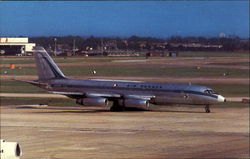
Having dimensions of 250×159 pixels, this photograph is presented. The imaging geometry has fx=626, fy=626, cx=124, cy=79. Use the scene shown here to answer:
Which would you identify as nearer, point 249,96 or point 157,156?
point 157,156

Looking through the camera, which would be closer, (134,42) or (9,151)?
(9,151)

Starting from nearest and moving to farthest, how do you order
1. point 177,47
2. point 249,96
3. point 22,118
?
1. point 22,118
2. point 249,96
3. point 177,47

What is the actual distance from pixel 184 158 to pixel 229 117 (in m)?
22.1

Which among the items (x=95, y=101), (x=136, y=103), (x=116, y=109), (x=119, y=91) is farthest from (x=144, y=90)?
(x=95, y=101)

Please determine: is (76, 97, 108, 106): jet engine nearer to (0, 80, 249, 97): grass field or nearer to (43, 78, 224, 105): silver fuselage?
(43, 78, 224, 105): silver fuselage

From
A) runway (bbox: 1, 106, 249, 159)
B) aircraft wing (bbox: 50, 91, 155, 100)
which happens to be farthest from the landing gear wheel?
aircraft wing (bbox: 50, 91, 155, 100)

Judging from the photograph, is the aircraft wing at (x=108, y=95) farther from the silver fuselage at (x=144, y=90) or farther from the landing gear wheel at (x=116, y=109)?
the landing gear wheel at (x=116, y=109)

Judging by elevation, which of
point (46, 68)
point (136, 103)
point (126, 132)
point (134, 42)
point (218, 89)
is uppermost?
point (134, 42)

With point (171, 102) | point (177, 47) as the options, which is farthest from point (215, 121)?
point (177, 47)

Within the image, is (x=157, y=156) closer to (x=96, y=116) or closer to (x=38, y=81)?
(x=96, y=116)

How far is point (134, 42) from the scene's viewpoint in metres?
57.2

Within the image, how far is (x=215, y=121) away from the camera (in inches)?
1946

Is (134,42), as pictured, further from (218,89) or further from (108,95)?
(218,89)

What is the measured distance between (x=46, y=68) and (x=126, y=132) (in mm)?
16410
